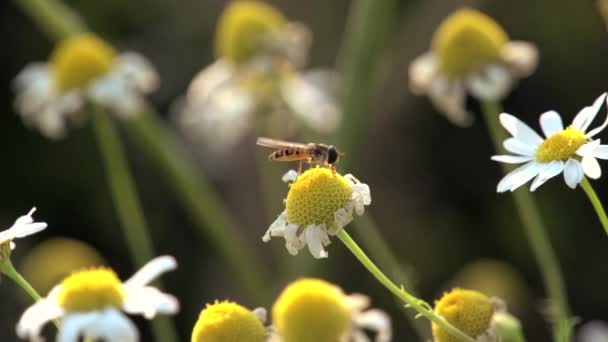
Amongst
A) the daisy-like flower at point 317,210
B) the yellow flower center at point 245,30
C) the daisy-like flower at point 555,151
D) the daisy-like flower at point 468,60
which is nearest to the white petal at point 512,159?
the daisy-like flower at point 555,151

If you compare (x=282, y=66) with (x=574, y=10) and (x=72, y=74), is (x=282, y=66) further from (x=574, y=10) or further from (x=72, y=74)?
(x=574, y=10)

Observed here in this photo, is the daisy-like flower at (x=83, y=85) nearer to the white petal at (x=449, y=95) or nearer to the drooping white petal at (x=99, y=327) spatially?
the white petal at (x=449, y=95)

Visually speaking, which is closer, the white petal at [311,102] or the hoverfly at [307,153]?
the hoverfly at [307,153]

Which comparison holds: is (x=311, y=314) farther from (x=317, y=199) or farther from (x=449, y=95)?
(x=449, y=95)

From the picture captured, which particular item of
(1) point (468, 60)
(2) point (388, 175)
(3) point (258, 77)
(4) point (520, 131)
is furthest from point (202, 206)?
(4) point (520, 131)

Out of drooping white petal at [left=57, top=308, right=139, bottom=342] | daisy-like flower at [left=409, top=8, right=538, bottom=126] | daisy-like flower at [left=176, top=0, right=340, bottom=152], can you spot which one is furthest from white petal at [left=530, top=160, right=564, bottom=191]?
daisy-like flower at [left=176, top=0, right=340, bottom=152]

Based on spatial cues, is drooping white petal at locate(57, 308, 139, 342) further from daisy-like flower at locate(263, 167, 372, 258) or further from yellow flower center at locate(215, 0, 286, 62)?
yellow flower center at locate(215, 0, 286, 62)
